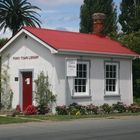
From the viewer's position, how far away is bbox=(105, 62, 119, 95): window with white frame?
30281mm

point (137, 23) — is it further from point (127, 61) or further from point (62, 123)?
point (62, 123)

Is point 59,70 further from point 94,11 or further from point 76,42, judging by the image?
point 94,11

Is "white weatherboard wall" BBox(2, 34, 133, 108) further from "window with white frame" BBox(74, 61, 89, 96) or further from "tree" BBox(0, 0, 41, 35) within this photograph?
"tree" BBox(0, 0, 41, 35)

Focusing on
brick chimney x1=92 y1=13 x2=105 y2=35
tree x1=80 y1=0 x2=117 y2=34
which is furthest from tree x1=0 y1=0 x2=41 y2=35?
brick chimney x1=92 y1=13 x2=105 y2=35

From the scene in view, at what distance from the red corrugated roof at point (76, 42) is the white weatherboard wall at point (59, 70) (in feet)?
1.51

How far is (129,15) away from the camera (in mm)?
50125

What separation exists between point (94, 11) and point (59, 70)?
2693cm

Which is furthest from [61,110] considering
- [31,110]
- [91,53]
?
[91,53]

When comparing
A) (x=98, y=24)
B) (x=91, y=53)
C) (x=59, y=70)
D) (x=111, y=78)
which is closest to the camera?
(x=59, y=70)

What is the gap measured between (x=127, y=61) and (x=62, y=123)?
10189 millimetres

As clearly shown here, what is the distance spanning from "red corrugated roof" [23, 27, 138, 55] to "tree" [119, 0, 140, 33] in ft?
43.4

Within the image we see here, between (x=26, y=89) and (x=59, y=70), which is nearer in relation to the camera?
(x=59, y=70)

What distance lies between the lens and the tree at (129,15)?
45.8m

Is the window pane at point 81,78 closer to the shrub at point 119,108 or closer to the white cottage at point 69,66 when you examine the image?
the white cottage at point 69,66
